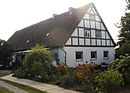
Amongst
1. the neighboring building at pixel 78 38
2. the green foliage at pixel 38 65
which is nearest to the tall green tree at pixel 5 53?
the neighboring building at pixel 78 38

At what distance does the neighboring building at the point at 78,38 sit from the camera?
104 feet

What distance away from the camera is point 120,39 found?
44.6m

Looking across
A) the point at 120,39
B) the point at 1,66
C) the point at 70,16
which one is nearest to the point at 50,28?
the point at 70,16

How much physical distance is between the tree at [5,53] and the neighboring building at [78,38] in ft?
10.9

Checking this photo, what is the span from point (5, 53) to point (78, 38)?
12.1 m

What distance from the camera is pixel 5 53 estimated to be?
127ft

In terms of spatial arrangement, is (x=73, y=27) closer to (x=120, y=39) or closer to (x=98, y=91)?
(x=120, y=39)

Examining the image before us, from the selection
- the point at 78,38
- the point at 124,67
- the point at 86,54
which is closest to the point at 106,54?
the point at 86,54

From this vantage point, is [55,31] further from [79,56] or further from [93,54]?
[93,54]

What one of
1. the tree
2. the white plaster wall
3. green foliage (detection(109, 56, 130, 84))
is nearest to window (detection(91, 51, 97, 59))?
the white plaster wall

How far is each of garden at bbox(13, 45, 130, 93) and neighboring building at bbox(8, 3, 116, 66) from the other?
22.8ft

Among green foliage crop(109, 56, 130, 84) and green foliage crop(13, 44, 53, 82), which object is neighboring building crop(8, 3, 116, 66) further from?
green foliage crop(109, 56, 130, 84)

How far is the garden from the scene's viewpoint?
13.3 m

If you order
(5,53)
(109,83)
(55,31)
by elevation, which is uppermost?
(55,31)
